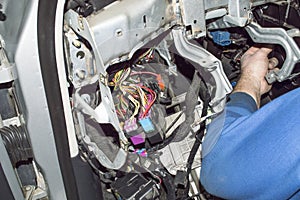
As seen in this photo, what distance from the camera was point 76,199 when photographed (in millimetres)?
1565

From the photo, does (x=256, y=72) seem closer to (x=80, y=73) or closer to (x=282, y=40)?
(x=282, y=40)

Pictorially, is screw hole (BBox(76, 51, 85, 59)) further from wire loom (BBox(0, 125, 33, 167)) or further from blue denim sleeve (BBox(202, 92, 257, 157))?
blue denim sleeve (BBox(202, 92, 257, 157))

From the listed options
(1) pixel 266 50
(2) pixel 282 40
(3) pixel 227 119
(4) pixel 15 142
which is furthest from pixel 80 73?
(1) pixel 266 50

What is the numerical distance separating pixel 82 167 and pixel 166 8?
0.60 metres

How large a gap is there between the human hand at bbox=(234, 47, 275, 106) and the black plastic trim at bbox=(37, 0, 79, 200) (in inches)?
29.1

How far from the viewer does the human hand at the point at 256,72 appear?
182 cm

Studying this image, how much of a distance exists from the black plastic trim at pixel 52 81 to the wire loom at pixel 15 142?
0.10 meters

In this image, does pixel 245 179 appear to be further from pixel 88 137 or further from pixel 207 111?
pixel 88 137

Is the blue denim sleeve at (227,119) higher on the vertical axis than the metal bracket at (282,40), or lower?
lower

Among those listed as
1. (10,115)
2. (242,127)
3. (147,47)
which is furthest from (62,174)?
(242,127)

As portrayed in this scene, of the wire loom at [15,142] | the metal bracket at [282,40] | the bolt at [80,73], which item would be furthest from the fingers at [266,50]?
the wire loom at [15,142]

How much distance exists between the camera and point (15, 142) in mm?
1384

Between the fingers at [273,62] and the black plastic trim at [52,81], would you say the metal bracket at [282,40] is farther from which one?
the black plastic trim at [52,81]

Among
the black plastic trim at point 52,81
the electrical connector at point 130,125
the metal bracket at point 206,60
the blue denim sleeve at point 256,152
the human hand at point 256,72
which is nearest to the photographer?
the black plastic trim at point 52,81
